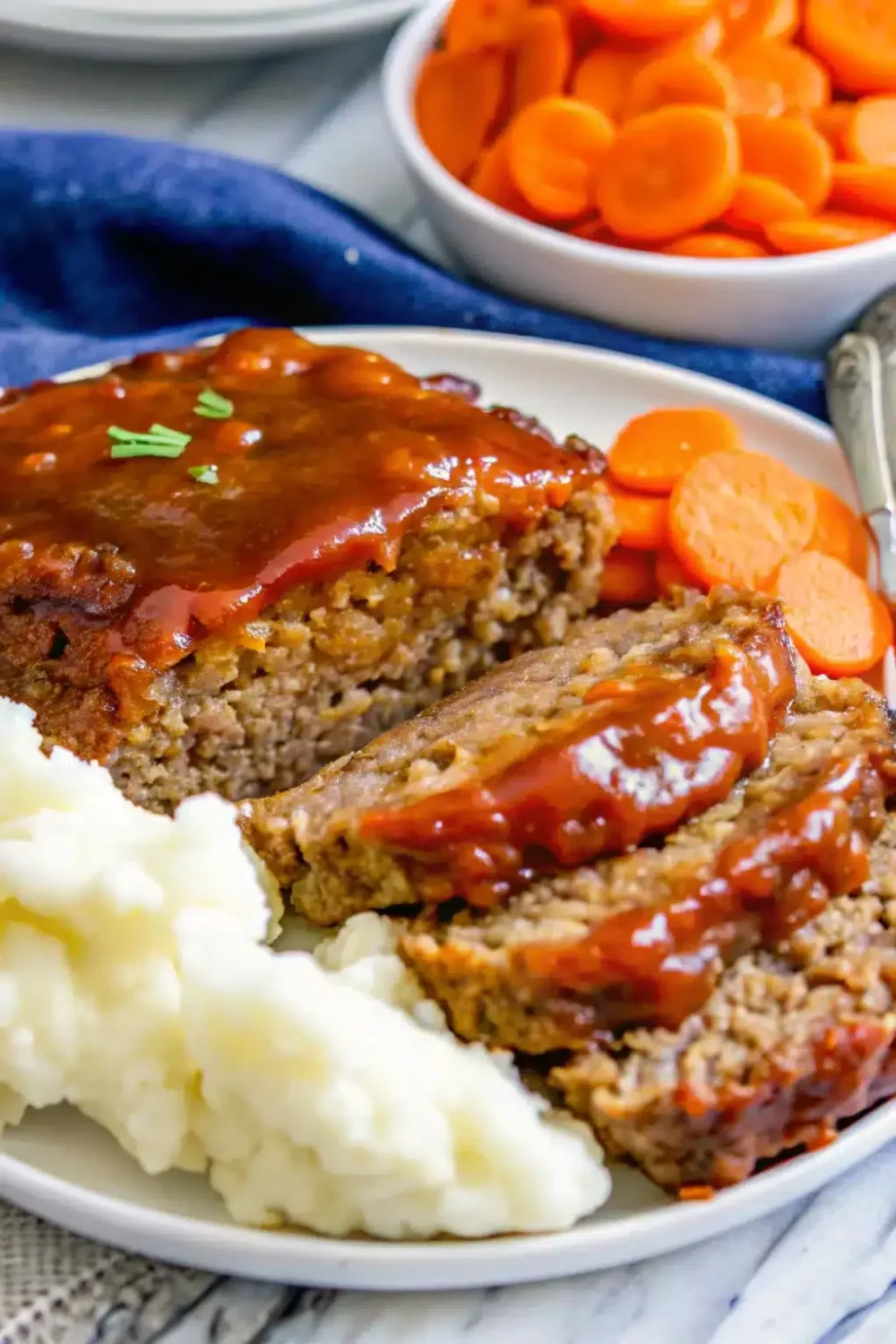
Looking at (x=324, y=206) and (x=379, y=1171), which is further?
(x=324, y=206)

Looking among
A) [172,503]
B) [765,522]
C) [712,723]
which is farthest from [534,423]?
[712,723]

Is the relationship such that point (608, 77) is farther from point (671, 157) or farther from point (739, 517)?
point (739, 517)

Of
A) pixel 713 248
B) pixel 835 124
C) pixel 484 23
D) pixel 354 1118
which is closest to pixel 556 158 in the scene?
pixel 713 248

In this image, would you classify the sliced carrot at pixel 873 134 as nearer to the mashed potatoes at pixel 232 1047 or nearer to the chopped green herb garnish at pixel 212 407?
the chopped green herb garnish at pixel 212 407

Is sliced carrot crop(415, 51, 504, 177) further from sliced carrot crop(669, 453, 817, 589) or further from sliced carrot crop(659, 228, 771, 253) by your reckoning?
sliced carrot crop(669, 453, 817, 589)

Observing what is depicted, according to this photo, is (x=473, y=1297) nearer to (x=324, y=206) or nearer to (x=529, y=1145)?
(x=529, y=1145)

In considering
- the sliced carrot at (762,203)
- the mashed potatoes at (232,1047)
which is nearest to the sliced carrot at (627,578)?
the sliced carrot at (762,203)

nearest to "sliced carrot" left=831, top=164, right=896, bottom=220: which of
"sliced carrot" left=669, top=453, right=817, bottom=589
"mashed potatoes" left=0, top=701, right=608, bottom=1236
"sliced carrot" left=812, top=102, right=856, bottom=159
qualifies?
"sliced carrot" left=812, top=102, right=856, bottom=159
